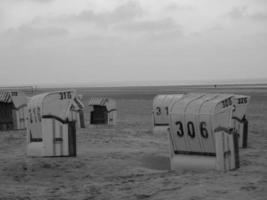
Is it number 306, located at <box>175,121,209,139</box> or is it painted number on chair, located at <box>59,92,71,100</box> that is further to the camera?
painted number on chair, located at <box>59,92,71,100</box>

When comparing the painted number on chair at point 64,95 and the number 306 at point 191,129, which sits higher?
the painted number on chair at point 64,95

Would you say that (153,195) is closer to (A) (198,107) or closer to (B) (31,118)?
(A) (198,107)

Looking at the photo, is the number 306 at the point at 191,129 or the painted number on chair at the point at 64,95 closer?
the number 306 at the point at 191,129

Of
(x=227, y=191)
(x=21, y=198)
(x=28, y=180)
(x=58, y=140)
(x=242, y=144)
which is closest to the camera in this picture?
(x=227, y=191)

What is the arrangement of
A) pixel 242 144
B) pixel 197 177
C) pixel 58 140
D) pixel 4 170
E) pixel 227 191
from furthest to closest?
pixel 242 144 < pixel 58 140 < pixel 4 170 < pixel 197 177 < pixel 227 191

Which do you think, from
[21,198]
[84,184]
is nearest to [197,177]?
[84,184]

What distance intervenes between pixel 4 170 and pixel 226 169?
4.12 m

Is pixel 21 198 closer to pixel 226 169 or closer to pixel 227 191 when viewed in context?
pixel 227 191

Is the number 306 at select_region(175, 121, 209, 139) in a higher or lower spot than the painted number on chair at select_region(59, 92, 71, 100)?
lower

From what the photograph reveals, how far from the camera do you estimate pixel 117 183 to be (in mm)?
8820

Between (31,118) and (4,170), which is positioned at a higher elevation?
(31,118)

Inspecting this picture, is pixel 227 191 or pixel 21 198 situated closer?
pixel 227 191

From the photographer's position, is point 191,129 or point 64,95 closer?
point 191,129

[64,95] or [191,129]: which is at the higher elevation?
[64,95]
